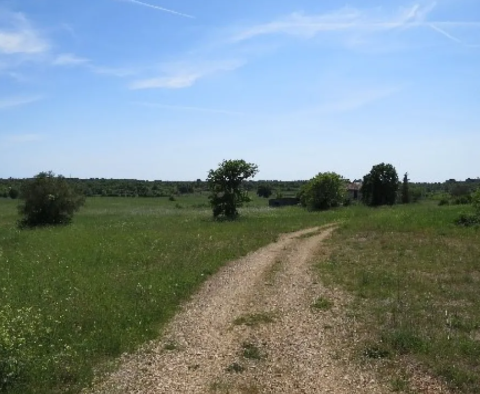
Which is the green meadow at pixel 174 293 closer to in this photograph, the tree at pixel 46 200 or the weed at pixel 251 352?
the weed at pixel 251 352

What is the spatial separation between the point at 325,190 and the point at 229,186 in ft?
55.6

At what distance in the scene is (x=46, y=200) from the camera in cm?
4353

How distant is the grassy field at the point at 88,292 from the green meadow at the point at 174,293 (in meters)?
0.04

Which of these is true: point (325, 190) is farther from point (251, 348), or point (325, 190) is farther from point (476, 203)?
point (251, 348)

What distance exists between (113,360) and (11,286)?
8130mm

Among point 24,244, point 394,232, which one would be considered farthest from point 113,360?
point 394,232

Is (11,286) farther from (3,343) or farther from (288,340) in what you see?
(288,340)

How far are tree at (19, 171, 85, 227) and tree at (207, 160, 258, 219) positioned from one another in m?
13.2

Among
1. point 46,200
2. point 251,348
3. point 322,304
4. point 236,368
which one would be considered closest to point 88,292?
point 251,348

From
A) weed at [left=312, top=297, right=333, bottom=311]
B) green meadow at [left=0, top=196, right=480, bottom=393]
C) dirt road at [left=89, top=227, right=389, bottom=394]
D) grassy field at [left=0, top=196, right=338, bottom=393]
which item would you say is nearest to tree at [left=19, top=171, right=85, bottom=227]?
grassy field at [left=0, top=196, right=338, bottom=393]

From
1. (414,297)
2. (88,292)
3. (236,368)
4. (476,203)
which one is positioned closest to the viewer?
(236,368)

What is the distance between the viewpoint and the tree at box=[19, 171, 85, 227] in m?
43.5

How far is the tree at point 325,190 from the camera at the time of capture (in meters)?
55.5

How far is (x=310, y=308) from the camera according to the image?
46.8 ft
